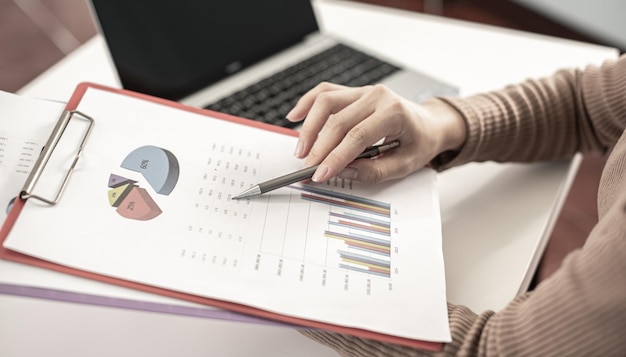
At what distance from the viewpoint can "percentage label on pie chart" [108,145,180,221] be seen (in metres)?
0.56

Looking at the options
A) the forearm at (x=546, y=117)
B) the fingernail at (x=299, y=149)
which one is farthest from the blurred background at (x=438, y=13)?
the fingernail at (x=299, y=149)

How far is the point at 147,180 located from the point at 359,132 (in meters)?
0.23

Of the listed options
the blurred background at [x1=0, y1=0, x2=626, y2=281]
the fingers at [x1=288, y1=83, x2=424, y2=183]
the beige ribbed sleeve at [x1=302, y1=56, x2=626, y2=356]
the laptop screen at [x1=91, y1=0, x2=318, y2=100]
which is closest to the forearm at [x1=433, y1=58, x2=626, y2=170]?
the beige ribbed sleeve at [x1=302, y1=56, x2=626, y2=356]

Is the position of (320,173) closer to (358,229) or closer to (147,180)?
(358,229)

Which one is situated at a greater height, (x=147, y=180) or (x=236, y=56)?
(x=236, y=56)

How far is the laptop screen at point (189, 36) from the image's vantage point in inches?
32.5

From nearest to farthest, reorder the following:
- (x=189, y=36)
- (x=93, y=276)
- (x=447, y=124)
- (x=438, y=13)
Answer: (x=93, y=276)
(x=447, y=124)
(x=189, y=36)
(x=438, y=13)

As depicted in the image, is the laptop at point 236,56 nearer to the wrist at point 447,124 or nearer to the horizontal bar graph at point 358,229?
the wrist at point 447,124

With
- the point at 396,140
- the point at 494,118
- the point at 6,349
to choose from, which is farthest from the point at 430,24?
the point at 6,349

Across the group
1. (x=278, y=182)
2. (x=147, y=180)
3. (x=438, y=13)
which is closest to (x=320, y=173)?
(x=278, y=182)

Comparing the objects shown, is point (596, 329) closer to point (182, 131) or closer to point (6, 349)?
point (182, 131)

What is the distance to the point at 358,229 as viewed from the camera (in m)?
0.61

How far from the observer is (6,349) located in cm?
60

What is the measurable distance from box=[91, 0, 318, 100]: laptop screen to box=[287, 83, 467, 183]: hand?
282 mm
